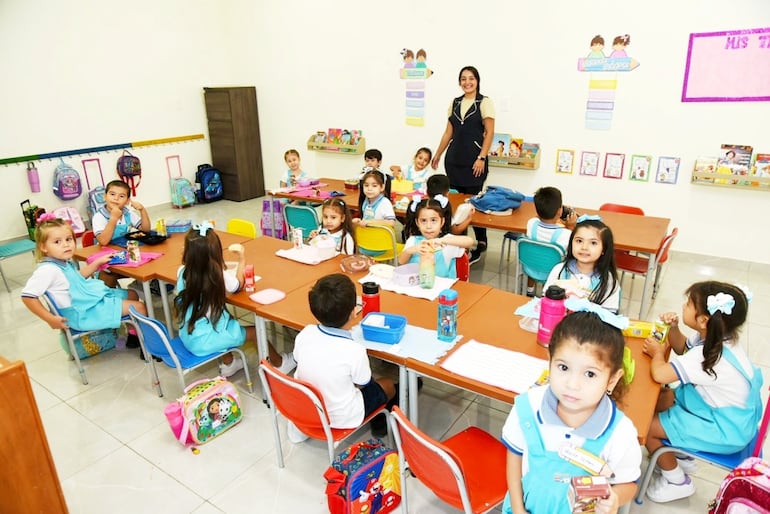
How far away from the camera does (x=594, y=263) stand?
286cm

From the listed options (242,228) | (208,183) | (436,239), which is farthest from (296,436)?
(208,183)

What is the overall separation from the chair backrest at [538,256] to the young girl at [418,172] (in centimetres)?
178

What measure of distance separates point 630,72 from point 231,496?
5.28 meters

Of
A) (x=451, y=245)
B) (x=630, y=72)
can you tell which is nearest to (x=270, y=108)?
(x=630, y=72)

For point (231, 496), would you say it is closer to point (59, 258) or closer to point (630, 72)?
point (59, 258)

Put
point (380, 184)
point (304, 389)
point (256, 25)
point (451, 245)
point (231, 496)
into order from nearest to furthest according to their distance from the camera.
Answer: point (304, 389) → point (231, 496) → point (451, 245) → point (380, 184) → point (256, 25)

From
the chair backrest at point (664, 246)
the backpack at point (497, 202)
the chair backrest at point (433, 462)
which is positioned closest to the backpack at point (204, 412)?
the chair backrest at point (433, 462)

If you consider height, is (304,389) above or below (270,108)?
below

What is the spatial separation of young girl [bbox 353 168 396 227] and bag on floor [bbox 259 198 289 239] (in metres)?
1.71

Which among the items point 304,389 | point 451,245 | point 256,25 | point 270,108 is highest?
point 256,25

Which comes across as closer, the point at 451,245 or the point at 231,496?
the point at 231,496

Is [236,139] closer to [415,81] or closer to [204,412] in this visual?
[415,81]

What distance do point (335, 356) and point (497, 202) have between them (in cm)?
274

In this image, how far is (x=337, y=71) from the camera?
748cm
